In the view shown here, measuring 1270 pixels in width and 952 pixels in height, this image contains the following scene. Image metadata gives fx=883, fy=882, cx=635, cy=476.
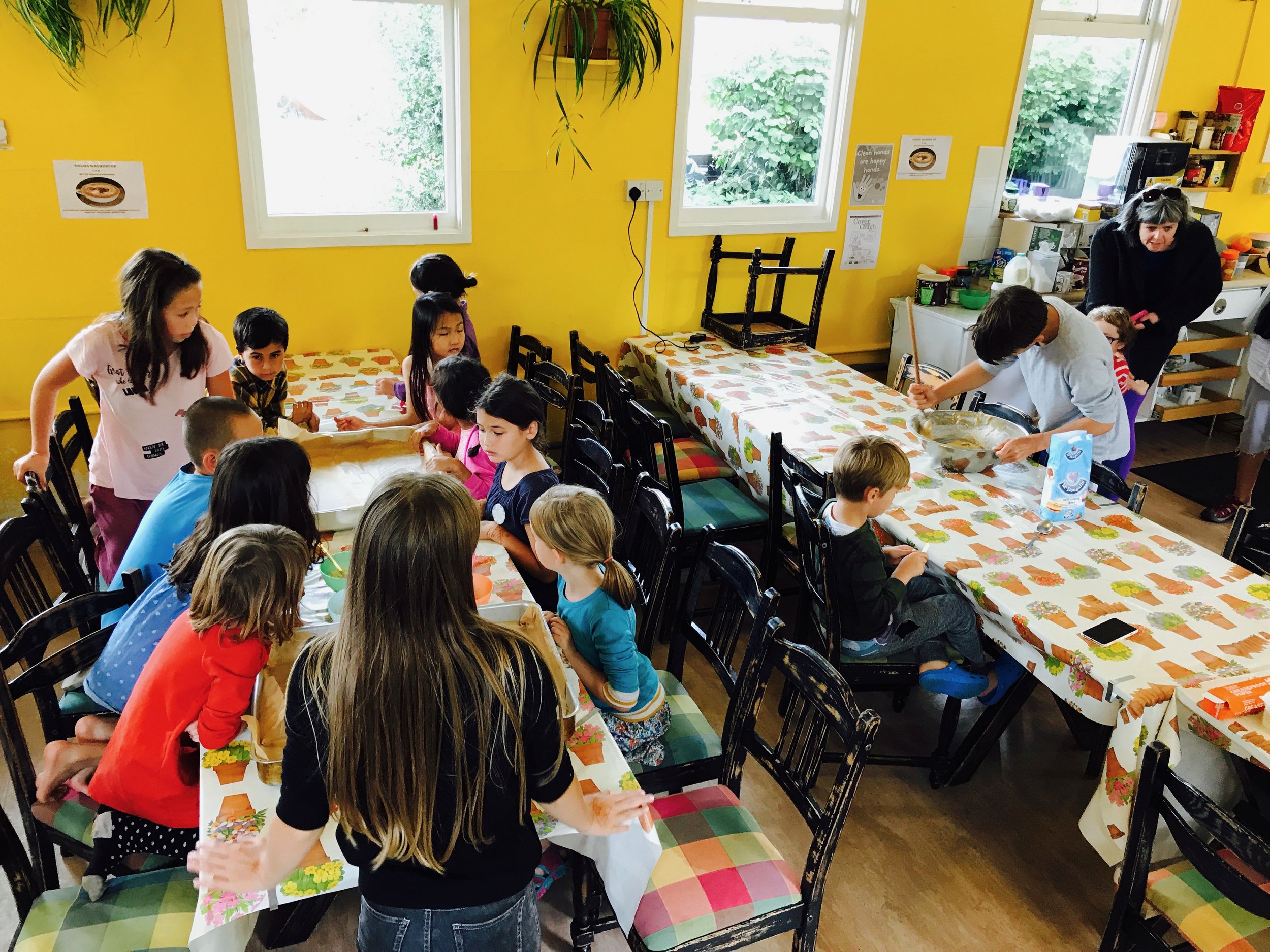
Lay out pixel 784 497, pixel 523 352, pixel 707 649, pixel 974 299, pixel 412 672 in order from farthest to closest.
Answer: pixel 974 299 < pixel 523 352 < pixel 784 497 < pixel 707 649 < pixel 412 672

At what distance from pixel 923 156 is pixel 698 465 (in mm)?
2161

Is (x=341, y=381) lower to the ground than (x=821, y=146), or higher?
lower

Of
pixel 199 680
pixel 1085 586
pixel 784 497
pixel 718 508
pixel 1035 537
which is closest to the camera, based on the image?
pixel 199 680

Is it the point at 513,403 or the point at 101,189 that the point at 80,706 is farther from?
the point at 101,189

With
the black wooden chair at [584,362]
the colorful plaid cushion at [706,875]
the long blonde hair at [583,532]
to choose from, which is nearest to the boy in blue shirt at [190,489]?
the long blonde hair at [583,532]

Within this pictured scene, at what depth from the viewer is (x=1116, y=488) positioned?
104 inches

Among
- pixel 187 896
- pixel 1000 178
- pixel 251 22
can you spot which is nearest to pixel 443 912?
pixel 187 896

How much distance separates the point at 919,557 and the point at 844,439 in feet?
2.95

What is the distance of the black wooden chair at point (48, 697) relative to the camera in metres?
1.61

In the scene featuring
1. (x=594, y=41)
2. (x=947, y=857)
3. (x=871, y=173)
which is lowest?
(x=947, y=857)

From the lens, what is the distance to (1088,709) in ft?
6.40

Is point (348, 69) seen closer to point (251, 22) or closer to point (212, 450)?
point (251, 22)

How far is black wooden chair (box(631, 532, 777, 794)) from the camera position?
190 cm

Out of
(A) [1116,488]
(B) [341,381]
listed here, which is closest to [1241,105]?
(A) [1116,488]
